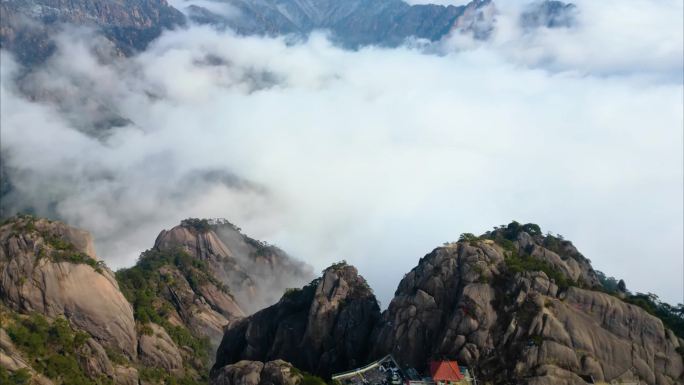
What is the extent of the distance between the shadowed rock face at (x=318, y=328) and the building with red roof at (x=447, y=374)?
18.0 meters

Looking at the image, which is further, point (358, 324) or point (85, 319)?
point (85, 319)

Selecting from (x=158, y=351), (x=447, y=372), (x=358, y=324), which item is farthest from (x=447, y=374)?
(x=158, y=351)

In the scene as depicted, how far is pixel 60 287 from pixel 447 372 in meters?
64.4

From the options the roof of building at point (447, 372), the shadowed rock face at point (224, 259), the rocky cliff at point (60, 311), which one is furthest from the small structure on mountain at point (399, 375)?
the shadowed rock face at point (224, 259)

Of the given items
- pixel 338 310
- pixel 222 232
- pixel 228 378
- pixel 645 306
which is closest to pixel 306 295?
pixel 338 310

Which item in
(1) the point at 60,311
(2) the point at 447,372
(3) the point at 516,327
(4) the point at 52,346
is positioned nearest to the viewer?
(2) the point at 447,372

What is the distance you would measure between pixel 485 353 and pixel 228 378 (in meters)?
36.1

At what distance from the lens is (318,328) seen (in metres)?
108

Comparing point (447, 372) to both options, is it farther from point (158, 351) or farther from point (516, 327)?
point (158, 351)

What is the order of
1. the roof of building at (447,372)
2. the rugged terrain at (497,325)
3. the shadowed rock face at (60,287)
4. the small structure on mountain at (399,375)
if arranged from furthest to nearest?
the shadowed rock face at (60,287) → the rugged terrain at (497,325) → the small structure on mountain at (399,375) → the roof of building at (447,372)

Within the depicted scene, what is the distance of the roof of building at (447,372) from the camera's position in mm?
86875

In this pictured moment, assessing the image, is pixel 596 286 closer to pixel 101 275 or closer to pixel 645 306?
pixel 645 306

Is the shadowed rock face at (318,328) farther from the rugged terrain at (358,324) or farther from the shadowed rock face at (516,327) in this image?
the shadowed rock face at (516,327)

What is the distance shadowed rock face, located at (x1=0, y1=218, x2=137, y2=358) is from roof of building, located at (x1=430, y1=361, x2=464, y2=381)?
181 ft
